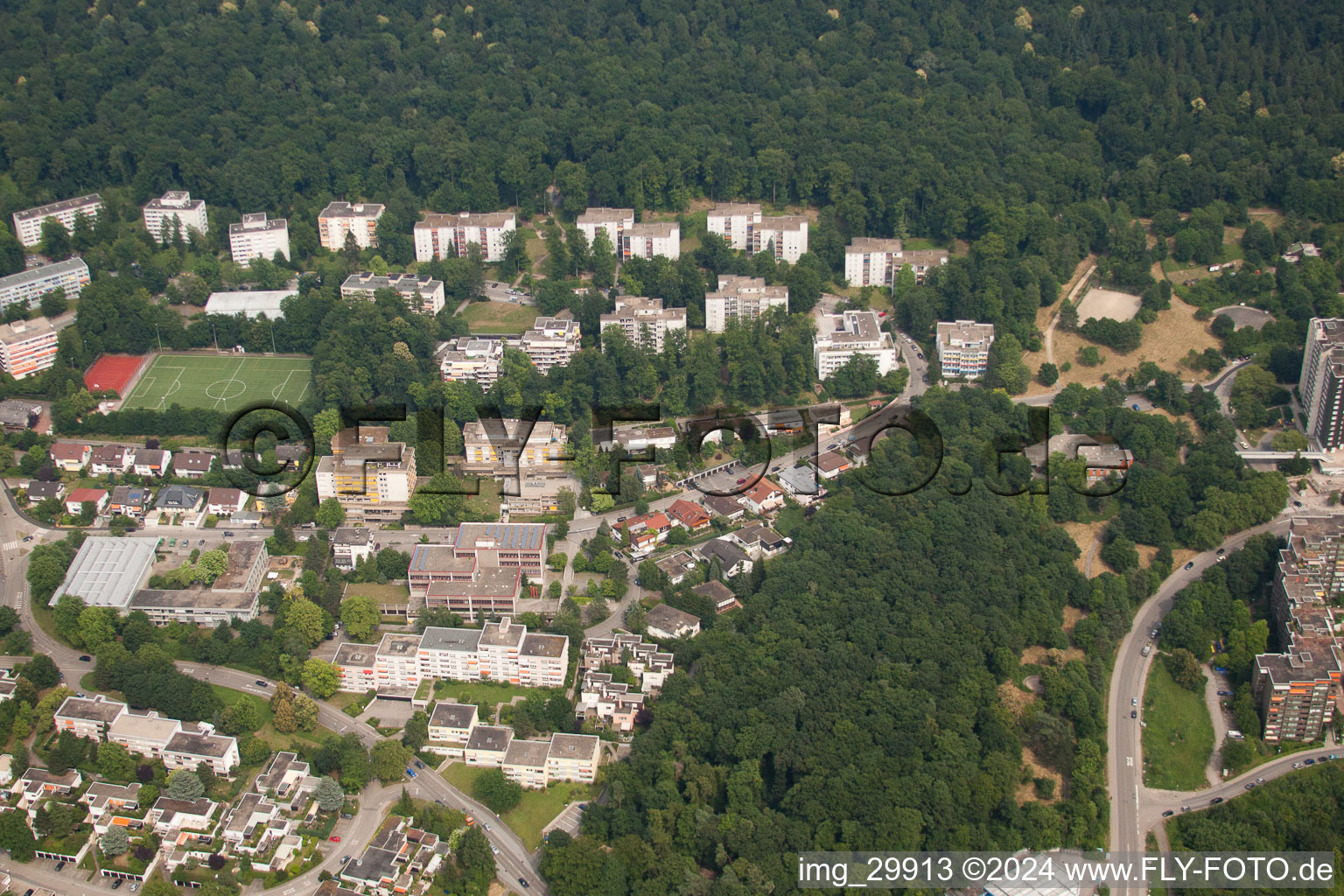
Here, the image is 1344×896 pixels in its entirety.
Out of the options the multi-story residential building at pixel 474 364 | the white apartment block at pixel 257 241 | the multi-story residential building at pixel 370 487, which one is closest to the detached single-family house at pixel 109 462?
the multi-story residential building at pixel 370 487

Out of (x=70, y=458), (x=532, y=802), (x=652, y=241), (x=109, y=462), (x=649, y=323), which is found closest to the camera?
(x=532, y=802)

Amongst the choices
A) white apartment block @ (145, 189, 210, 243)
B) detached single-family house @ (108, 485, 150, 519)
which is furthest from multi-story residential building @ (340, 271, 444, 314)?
detached single-family house @ (108, 485, 150, 519)

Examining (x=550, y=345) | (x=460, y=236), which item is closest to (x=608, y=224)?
(x=460, y=236)

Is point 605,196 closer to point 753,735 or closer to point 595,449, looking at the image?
point 595,449

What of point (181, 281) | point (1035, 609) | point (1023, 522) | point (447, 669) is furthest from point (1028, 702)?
point (181, 281)

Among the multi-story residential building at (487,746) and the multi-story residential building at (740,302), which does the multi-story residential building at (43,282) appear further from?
the multi-story residential building at (487,746)

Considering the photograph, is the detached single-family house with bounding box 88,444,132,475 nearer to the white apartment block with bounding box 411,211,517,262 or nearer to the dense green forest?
the white apartment block with bounding box 411,211,517,262

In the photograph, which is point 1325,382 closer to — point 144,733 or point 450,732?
point 450,732
